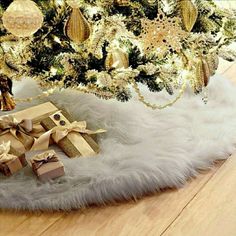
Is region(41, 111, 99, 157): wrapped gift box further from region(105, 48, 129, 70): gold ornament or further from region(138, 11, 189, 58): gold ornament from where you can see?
region(138, 11, 189, 58): gold ornament

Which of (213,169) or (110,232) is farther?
(213,169)

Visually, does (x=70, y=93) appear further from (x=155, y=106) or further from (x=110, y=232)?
(x=110, y=232)

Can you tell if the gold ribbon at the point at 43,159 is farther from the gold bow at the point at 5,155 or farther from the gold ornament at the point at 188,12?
the gold ornament at the point at 188,12

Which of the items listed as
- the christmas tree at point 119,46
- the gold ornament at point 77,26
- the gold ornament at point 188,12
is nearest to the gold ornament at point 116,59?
the christmas tree at point 119,46

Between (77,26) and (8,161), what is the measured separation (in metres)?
0.42

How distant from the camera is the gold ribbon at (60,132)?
59.1 inches

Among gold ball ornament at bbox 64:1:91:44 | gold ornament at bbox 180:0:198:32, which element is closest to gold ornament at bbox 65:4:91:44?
gold ball ornament at bbox 64:1:91:44

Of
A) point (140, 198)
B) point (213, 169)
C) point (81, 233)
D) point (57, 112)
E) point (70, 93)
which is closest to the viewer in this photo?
point (81, 233)

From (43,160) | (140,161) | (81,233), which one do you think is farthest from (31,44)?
(81,233)

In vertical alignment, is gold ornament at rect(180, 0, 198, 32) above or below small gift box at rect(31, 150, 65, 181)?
above

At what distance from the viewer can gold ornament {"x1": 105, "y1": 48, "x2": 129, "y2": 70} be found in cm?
147

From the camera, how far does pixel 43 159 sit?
1.37 m

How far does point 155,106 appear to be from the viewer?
1624 mm

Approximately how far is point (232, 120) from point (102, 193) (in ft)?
1.80
